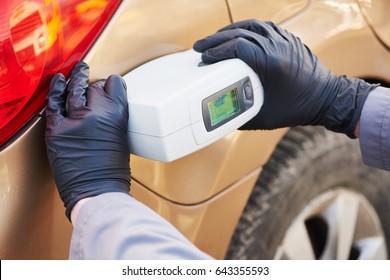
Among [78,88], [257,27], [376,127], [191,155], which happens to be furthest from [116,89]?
[376,127]

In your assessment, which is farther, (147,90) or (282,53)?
(282,53)

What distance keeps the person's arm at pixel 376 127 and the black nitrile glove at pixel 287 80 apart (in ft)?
0.07

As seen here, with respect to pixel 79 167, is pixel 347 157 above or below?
below

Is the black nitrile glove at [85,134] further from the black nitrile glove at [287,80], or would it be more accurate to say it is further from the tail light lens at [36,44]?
the black nitrile glove at [287,80]

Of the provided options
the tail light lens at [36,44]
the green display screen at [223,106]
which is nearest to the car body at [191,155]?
the tail light lens at [36,44]

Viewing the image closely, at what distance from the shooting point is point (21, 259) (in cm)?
137

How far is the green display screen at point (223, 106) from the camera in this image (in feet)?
4.72

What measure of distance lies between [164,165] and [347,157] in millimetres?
766

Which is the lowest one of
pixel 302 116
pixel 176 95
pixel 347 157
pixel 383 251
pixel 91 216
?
pixel 383 251

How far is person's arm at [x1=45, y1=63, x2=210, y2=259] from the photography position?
1303mm

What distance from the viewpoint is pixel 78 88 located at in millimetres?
1356

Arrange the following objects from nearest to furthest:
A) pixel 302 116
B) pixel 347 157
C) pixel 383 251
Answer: pixel 302 116, pixel 347 157, pixel 383 251
